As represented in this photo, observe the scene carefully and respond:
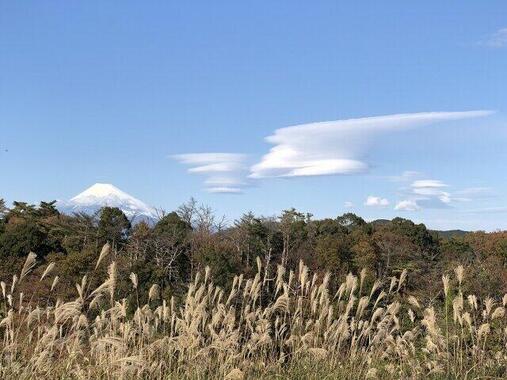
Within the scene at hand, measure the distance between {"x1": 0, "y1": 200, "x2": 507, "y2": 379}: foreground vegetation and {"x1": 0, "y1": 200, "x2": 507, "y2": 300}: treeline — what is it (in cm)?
→ 21

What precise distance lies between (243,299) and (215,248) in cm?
4403

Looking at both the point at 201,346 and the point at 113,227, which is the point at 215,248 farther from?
the point at 201,346

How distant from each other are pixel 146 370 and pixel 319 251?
177 ft

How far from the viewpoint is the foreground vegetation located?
5.04 m

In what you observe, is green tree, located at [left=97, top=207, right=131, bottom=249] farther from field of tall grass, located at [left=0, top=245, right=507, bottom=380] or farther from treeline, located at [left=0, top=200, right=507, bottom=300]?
field of tall grass, located at [left=0, top=245, right=507, bottom=380]

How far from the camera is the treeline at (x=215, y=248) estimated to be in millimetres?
45594

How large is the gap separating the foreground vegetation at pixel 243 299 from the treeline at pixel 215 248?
0.68 feet

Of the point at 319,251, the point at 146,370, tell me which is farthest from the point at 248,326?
the point at 319,251

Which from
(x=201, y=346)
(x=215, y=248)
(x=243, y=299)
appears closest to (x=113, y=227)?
(x=215, y=248)

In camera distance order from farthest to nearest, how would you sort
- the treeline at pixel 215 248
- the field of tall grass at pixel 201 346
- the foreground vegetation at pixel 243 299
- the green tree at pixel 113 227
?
the green tree at pixel 113 227 < the treeline at pixel 215 248 < the foreground vegetation at pixel 243 299 < the field of tall grass at pixel 201 346

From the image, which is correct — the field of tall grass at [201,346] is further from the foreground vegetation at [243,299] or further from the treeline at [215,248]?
the treeline at [215,248]

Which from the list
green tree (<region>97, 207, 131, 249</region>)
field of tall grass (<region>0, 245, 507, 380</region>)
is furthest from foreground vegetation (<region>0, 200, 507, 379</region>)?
green tree (<region>97, 207, 131, 249</region>)

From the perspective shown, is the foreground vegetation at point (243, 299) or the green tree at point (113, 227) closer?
the foreground vegetation at point (243, 299)

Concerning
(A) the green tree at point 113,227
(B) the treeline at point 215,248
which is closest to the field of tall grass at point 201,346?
(B) the treeline at point 215,248
